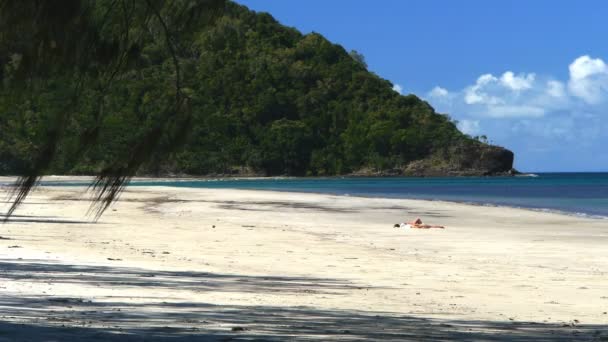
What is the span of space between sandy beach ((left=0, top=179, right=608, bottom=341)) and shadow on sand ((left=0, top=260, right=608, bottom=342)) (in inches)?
0.5

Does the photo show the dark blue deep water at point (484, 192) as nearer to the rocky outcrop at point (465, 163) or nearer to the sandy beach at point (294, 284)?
the sandy beach at point (294, 284)

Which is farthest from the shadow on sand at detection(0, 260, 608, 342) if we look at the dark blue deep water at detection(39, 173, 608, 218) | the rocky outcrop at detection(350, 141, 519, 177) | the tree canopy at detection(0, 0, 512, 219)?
the rocky outcrop at detection(350, 141, 519, 177)

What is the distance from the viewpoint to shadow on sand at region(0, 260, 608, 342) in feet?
20.4

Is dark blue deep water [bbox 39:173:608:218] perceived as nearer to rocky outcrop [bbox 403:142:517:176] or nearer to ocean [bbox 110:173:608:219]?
ocean [bbox 110:173:608:219]

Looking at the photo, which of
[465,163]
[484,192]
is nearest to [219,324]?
[484,192]

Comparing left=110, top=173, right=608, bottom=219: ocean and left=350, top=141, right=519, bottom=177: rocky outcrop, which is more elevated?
left=350, top=141, right=519, bottom=177: rocky outcrop

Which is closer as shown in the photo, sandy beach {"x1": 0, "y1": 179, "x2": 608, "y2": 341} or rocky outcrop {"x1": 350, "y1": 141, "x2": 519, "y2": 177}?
sandy beach {"x1": 0, "y1": 179, "x2": 608, "y2": 341}

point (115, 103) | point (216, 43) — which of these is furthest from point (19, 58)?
point (216, 43)

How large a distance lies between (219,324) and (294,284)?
10.2 ft

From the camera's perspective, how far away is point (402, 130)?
121750 mm

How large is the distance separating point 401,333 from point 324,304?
1.64m

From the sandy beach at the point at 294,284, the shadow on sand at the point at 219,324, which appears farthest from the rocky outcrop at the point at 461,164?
the shadow on sand at the point at 219,324

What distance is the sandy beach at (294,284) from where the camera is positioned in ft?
22.1

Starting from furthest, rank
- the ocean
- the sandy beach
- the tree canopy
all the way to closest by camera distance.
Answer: the ocean
the sandy beach
the tree canopy
